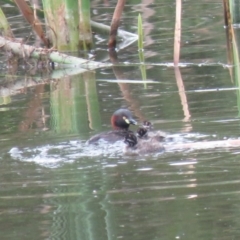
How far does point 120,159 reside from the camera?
7.86m

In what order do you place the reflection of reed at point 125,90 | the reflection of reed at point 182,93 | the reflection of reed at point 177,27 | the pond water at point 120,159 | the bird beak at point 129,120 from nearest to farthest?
the pond water at point 120,159 < the bird beak at point 129,120 < the reflection of reed at point 182,93 < the reflection of reed at point 125,90 < the reflection of reed at point 177,27

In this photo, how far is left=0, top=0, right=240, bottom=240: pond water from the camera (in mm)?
6000

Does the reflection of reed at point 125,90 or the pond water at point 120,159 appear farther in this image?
the reflection of reed at point 125,90

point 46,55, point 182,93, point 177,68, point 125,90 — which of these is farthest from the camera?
point 46,55

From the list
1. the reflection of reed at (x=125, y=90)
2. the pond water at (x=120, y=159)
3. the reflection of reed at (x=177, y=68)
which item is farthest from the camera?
the reflection of reed at (x=125, y=90)

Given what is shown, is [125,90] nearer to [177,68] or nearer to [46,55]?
[177,68]

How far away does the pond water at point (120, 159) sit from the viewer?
6.00 metres

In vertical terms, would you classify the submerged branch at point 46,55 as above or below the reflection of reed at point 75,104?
above

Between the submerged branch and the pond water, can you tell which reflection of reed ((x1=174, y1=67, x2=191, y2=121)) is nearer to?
the pond water

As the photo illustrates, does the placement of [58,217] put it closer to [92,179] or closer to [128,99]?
[92,179]

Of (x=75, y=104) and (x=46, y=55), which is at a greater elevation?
(x=46, y=55)

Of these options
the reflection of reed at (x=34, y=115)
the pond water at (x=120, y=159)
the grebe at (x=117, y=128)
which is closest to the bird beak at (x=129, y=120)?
the grebe at (x=117, y=128)

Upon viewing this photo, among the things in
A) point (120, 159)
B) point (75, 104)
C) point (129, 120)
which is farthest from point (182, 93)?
point (120, 159)

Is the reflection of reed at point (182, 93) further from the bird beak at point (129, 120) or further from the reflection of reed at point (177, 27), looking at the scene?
the bird beak at point (129, 120)
